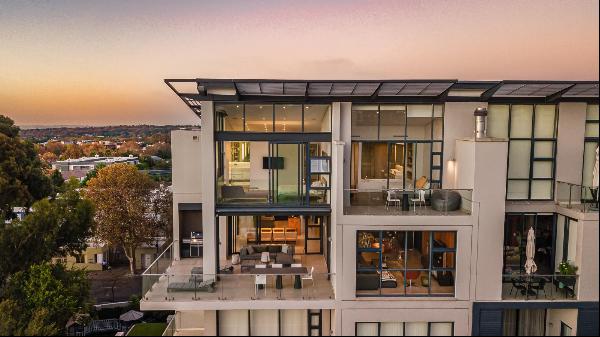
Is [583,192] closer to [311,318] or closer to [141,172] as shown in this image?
[311,318]

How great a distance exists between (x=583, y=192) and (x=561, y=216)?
2.86 ft

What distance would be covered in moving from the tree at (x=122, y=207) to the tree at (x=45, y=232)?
6.38 m

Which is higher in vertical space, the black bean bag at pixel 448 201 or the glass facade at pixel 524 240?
the black bean bag at pixel 448 201

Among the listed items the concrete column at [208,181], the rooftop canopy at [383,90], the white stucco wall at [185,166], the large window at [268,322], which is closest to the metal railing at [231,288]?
the large window at [268,322]

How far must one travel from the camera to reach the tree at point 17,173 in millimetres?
16322

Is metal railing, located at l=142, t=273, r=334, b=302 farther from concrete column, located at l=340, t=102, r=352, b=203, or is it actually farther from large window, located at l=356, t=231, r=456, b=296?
concrete column, located at l=340, t=102, r=352, b=203

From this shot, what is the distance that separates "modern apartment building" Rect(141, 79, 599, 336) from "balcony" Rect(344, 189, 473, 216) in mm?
38

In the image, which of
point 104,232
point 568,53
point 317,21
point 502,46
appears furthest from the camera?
point 104,232

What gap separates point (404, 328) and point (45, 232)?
43.9ft

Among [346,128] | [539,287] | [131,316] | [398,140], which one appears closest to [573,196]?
[539,287]

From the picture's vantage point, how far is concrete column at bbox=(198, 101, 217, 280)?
1127 centimetres

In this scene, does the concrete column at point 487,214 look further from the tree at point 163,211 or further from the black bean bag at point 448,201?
the tree at point 163,211

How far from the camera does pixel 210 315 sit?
9.97 m

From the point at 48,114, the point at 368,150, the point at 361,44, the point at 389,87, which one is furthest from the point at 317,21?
the point at 48,114
